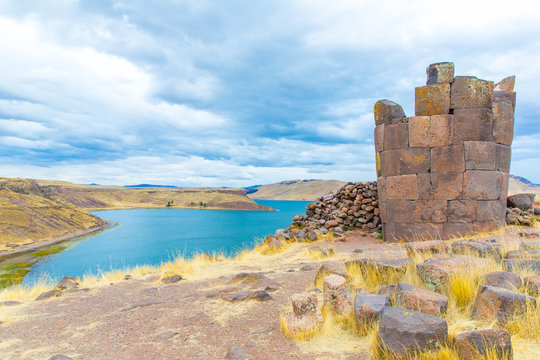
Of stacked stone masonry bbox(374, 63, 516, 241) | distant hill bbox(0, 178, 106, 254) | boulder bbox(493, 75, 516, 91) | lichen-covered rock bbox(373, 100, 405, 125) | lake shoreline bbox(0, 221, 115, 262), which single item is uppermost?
boulder bbox(493, 75, 516, 91)

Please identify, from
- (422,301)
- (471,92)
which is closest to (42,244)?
(471,92)

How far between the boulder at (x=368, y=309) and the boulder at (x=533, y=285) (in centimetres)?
151

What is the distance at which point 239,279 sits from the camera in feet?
23.7

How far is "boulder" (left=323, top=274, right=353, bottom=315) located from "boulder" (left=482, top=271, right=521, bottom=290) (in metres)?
1.61

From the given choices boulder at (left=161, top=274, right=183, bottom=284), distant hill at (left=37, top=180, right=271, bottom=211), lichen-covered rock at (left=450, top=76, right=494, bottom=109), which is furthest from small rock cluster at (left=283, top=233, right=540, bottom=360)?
distant hill at (left=37, top=180, right=271, bottom=211)

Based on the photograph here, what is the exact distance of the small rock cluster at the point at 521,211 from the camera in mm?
11734

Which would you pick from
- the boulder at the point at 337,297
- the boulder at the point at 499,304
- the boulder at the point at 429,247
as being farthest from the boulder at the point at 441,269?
the boulder at the point at 429,247

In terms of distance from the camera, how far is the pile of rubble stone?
44.1 ft

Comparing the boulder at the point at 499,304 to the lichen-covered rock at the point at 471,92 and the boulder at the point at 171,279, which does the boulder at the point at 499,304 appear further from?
the lichen-covered rock at the point at 471,92

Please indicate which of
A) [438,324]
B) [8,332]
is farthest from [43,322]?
[438,324]

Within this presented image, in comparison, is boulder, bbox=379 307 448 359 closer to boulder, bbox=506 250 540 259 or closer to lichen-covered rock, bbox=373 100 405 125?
boulder, bbox=506 250 540 259

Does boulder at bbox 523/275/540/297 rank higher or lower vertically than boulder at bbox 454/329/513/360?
higher

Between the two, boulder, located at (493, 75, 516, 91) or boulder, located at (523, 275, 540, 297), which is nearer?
boulder, located at (523, 275, 540, 297)

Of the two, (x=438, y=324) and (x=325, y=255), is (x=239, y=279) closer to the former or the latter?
(x=325, y=255)
